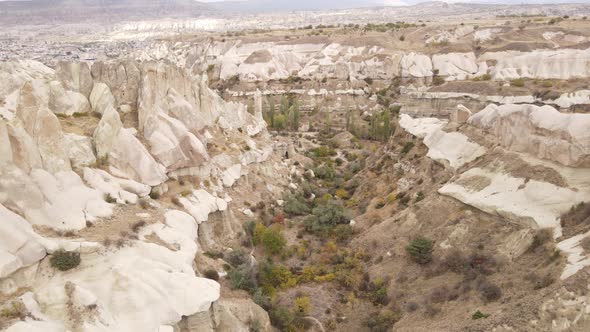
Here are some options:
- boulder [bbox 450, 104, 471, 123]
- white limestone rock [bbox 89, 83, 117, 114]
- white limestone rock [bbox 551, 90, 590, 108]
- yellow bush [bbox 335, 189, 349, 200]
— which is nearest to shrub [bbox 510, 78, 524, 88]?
white limestone rock [bbox 551, 90, 590, 108]

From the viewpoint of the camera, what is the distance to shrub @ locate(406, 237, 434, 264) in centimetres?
2620

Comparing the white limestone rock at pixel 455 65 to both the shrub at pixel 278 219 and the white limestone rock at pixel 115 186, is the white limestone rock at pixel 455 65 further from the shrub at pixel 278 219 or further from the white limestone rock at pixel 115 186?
the white limestone rock at pixel 115 186

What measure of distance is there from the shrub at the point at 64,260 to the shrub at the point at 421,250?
18154 millimetres

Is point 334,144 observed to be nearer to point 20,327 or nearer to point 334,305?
point 334,305

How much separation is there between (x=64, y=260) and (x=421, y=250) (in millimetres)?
18961

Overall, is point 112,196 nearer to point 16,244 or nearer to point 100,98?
point 16,244

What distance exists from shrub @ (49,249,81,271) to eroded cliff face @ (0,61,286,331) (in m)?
0.16

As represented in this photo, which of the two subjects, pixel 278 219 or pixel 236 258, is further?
pixel 278 219

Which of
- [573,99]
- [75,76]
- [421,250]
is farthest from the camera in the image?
[573,99]

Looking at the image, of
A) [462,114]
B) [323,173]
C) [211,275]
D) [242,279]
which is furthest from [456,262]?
[323,173]

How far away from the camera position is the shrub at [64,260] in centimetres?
1767

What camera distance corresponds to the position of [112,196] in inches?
950

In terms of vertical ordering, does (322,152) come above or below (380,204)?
below

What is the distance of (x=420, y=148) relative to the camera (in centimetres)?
4056
